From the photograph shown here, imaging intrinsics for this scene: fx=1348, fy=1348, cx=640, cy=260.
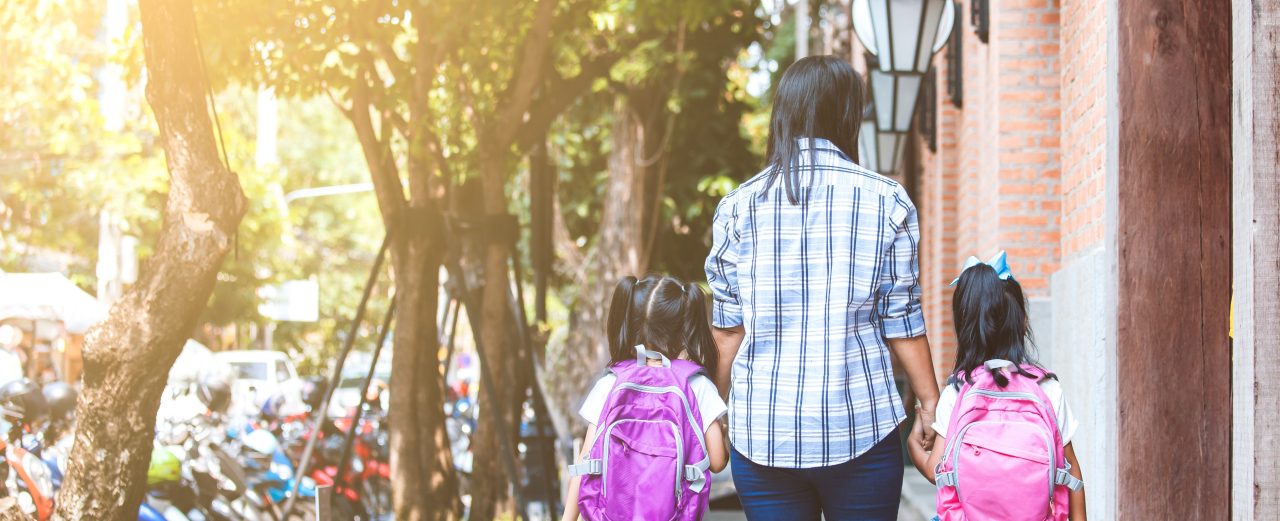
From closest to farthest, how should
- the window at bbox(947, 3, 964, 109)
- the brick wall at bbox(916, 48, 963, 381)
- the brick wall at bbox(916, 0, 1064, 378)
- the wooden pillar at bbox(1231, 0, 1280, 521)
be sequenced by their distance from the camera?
the wooden pillar at bbox(1231, 0, 1280, 521), the brick wall at bbox(916, 0, 1064, 378), the window at bbox(947, 3, 964, 109), the brick wall at bbox(916, 48, 963, 381)

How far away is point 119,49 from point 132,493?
6.02 meters

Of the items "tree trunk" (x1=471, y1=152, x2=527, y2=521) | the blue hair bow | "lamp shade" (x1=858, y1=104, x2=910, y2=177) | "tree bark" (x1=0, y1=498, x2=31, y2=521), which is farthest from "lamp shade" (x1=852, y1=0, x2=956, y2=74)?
"tree bark" (x1=0, y1=498, x2=31, y2=521)

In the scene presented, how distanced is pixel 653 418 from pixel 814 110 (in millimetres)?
973

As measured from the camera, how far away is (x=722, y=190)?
16.2 meters

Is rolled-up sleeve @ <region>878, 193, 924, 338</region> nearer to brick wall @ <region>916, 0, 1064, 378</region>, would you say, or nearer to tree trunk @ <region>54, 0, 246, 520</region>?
tree trunk @ <region>54, 0, 246, 520</region>

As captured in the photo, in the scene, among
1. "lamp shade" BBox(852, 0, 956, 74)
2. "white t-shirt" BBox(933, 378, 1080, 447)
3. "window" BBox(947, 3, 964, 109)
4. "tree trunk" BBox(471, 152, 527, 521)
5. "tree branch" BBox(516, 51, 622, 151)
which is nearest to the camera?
"white t-shirt" BBox(933, 378, 1080, 447)

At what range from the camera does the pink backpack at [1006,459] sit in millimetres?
3506

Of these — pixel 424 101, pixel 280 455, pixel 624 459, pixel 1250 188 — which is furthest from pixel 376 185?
pixel 1250 188

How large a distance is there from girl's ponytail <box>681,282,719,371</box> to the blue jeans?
454mm

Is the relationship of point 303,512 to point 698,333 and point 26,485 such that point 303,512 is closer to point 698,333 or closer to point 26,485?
point 26,485

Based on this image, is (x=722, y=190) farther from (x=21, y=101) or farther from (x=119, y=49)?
(x=21, y=101)

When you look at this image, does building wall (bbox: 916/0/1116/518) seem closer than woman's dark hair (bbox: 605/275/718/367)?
No

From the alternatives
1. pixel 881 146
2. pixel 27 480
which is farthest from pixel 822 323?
pixel 881 146

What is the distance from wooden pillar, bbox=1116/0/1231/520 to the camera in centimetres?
380
